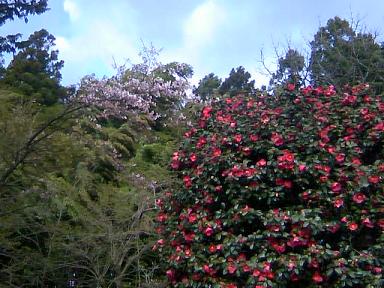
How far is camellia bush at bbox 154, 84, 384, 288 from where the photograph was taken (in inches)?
147

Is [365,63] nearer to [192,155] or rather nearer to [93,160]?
[93,160]

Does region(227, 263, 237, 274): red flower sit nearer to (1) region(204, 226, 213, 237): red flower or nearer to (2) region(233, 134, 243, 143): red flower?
(1) region(204, 226, 213, 237): red flower

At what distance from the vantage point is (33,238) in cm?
709

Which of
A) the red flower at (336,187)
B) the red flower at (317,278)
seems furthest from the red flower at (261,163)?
the red flower at (317,278)

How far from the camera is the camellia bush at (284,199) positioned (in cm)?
372

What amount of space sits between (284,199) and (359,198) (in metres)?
0.58

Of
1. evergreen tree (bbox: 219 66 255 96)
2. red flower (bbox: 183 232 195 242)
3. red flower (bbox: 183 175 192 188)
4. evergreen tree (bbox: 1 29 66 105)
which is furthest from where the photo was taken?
evergreen tree (bbox: 219 66 255 96)

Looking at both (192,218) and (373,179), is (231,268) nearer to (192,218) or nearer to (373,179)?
(192,218)

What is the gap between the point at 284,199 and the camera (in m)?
4.15

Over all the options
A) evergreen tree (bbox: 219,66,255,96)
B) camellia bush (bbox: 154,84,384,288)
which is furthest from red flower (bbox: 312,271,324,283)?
evergreen tree (bbox: 219,66,255,96)

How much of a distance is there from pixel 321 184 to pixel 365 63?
12.4 metres

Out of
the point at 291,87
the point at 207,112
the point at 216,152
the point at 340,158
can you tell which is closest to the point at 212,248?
the point at 216,152

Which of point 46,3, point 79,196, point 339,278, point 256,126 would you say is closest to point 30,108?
point 79,196

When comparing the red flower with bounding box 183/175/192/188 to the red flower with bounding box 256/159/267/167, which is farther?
the red flower with bounding box 183/175/192/188
